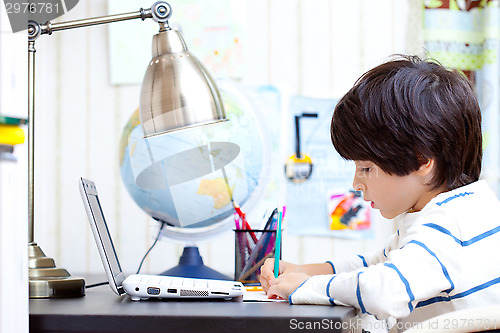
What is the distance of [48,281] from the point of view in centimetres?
89

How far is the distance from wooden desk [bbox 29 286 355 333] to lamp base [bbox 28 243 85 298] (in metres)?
0.11

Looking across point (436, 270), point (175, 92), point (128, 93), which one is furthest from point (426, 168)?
point (128, 93)

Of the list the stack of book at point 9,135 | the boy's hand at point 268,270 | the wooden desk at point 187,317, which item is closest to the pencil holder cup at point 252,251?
the boy's hand at point 268,270

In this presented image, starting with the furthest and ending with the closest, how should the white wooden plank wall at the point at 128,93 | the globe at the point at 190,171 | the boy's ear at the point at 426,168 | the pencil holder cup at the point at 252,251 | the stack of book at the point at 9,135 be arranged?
the white wooden plank wall at the point at 128,93 < the globe at the point at 190,171 < the pencil holder cup at the point at 252,251 < the boy's ear at the point at 426,168 < the stack of book at the point at 9,135

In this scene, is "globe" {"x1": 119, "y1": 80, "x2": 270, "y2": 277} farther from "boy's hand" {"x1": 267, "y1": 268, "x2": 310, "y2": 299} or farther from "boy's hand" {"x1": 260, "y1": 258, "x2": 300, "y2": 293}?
"boy's hand" {"x1": 267, "y1": 268, "x2": 310, "y2": 299}

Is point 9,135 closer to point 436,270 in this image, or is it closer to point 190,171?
point 436,270

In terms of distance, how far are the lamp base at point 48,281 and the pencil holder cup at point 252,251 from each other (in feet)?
0.99

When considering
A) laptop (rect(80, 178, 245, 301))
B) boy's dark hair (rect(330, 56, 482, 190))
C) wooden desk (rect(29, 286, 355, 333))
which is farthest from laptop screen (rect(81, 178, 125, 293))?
boy's dark hair (rect(330, 56, 482, 190))

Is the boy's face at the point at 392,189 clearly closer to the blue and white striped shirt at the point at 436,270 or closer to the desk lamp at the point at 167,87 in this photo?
the blue and white striped shirt at the point at 436,270

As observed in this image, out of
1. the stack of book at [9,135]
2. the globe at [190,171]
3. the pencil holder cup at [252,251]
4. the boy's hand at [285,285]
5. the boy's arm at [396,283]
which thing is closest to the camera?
the stack of book at [9,135]

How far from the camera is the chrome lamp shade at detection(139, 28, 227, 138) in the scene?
1027mm

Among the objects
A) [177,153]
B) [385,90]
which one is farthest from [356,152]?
[177,153]

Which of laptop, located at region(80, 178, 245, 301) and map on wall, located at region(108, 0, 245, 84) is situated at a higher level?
map on wall, located at region(108, 0, 245, 84)

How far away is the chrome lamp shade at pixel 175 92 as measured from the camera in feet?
3.37
